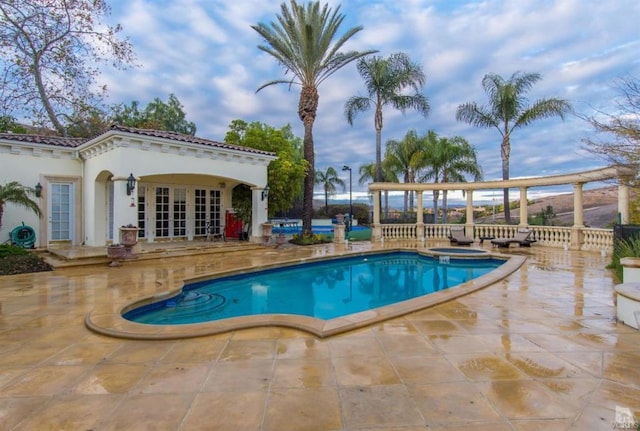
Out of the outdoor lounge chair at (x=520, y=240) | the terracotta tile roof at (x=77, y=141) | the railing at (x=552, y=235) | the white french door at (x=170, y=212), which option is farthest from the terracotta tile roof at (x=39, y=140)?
the railing at (x=552, y=235)

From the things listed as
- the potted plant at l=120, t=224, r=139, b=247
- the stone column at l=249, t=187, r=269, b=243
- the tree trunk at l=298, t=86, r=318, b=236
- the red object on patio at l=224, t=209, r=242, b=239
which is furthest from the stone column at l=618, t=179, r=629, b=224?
the potted plant at l=120, t=224, r=139, b=247

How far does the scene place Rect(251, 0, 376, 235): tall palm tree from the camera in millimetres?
15344

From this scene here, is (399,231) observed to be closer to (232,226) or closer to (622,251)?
(232,226)

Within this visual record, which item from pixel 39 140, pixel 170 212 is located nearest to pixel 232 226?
pixel 170 212

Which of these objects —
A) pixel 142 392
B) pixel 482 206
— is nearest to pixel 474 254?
pixel 142 392

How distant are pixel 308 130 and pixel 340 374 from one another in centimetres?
1499

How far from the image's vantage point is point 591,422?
2529mm

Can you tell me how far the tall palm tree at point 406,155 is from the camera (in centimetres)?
2373

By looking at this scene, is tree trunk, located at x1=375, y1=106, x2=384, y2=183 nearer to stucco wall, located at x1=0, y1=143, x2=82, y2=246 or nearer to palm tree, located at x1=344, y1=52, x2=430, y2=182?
palm tree, located at x1=344, y1=52, x2=430, y2=182

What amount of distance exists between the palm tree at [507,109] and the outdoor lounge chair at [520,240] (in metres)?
3.44

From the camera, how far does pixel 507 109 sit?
1816cm

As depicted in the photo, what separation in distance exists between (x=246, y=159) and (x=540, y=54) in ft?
42.6

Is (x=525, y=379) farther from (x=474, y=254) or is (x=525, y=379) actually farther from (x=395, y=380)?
(x=474, y=254)

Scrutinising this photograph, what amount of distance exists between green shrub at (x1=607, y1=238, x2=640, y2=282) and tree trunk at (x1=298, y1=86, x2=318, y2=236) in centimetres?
1170
